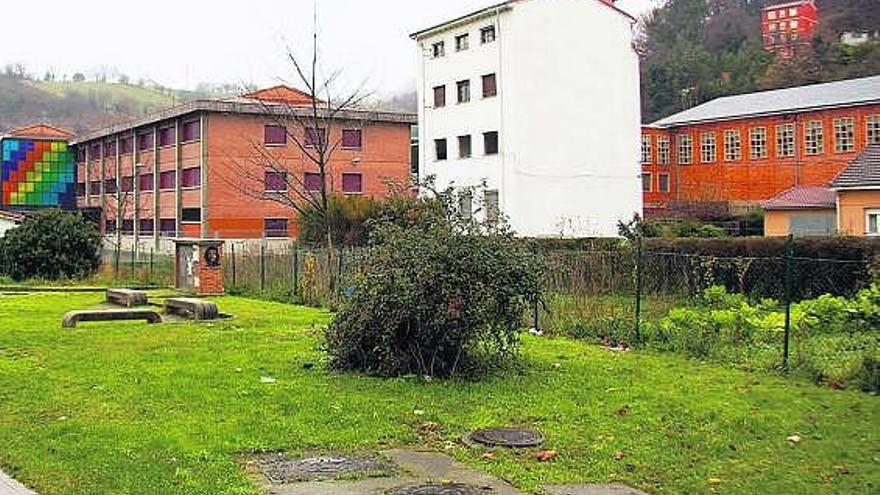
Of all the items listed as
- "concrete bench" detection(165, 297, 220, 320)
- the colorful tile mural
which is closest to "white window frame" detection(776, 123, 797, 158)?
"concrete bench" detection(165, 297, 220, 320)

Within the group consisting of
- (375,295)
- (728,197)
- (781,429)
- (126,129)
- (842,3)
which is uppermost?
(842,3)

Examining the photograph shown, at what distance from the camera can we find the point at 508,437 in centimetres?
906

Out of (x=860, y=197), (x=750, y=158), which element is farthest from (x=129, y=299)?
(x=750, y=158)

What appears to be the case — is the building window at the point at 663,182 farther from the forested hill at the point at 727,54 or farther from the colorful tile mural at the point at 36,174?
the colorful tile mural at the point at 36,174

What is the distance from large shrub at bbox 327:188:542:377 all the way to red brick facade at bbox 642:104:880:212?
49.6m

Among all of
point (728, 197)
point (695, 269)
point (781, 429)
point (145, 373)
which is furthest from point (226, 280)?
point (728, 197)

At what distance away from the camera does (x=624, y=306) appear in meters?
19.7

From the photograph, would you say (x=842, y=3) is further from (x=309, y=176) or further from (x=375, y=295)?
(x=375, y=295)

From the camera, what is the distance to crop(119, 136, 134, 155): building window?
242 feet

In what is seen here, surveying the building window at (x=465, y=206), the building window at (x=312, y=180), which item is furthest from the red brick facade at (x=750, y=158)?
the building window at (x=465, y=206)

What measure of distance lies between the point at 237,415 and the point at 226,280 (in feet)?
76.9

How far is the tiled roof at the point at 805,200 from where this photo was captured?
44625 mm

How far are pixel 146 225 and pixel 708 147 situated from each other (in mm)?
39501

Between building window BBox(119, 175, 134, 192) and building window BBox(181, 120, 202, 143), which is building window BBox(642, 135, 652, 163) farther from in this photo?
building window BBox(119, 175, 134, 192)
